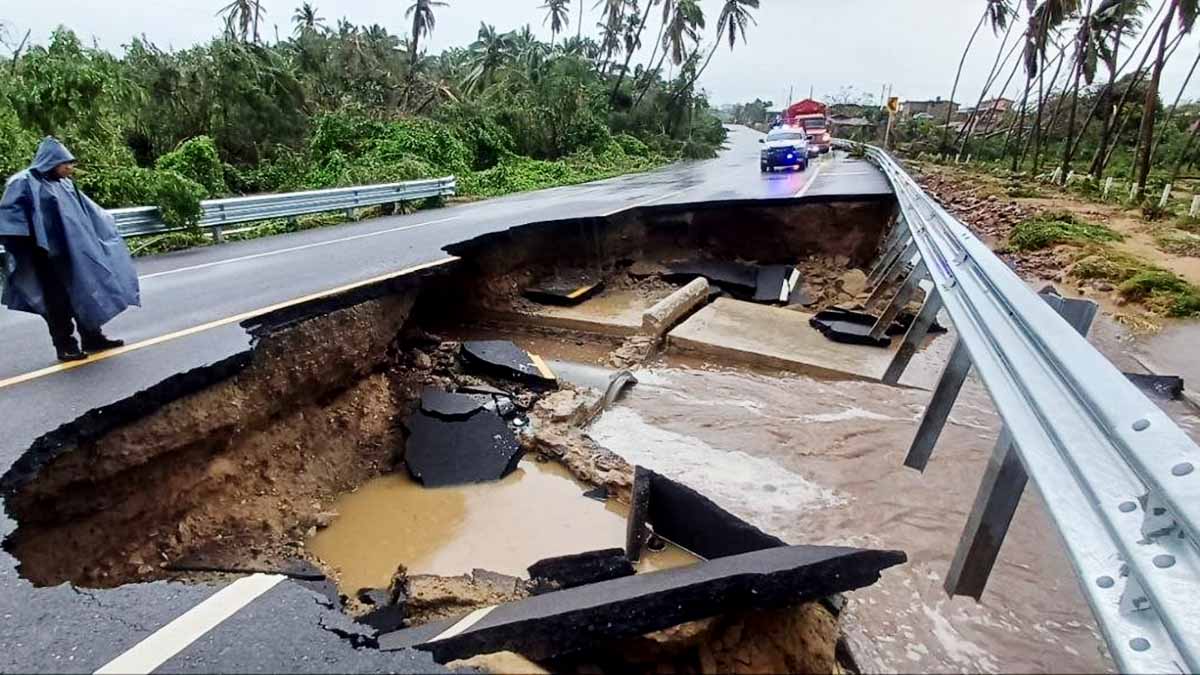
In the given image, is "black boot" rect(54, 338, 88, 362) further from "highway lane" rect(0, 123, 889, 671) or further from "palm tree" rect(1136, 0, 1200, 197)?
"palm tree" rect(1136, 0, 1200, 197)

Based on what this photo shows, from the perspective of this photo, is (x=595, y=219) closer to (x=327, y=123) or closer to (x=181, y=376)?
(x=181, y=376)

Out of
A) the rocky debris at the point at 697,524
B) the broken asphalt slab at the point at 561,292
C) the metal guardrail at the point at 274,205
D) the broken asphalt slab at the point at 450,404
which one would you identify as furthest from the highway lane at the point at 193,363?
the rocky debris at the point at 697,524

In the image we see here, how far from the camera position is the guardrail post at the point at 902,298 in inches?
238

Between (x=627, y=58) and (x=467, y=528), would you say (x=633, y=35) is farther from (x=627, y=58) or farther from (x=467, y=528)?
(x=467, y=528)

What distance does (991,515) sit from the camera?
1.74 m

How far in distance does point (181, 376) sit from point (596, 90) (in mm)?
35802

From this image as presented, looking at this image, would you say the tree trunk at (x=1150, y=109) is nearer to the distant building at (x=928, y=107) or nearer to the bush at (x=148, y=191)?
the bush at (x=148, y=191)

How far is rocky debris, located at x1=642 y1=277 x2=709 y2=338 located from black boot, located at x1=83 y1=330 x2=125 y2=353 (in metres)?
5.87

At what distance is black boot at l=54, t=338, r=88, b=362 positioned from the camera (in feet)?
15.6

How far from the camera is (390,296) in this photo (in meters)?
6.88

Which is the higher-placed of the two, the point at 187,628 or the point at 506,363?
the point at 187,628

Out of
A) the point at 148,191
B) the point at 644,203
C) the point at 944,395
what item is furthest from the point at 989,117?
the point at 944,395

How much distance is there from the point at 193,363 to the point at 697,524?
3.69 m

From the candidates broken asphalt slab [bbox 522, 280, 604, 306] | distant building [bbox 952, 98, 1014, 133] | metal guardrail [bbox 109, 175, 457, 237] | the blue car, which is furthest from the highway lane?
distant building [bbox 952, 98, 1014, 133]
